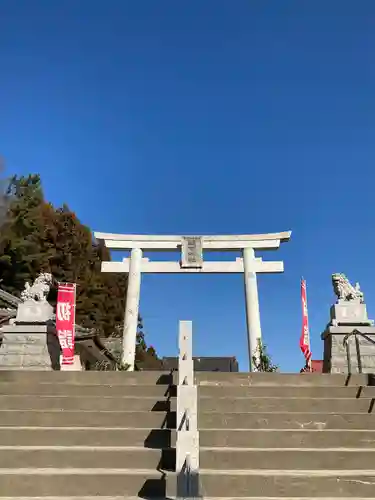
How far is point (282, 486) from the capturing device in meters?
4.46

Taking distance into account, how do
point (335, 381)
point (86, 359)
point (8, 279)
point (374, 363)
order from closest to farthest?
point (335, 381) < point (374, 363) < point (86, 359) < point (8, 279)

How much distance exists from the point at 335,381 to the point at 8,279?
22.9 m

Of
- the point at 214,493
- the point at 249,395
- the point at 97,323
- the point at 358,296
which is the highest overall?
the point at 97,323

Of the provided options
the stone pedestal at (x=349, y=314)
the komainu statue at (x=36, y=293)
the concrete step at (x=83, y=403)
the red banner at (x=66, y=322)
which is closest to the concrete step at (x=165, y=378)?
the concrete step at (x=83, y=403)

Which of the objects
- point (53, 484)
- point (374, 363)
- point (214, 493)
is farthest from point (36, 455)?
point (374, 363)

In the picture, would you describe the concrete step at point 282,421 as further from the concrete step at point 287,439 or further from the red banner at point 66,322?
the red banner at point 66,322

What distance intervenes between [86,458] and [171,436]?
925mm

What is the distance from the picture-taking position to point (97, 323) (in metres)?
30.3

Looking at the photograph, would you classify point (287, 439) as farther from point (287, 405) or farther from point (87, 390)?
point (87, 390)

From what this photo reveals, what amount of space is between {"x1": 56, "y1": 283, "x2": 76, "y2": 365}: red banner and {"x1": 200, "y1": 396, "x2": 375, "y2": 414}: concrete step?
21.6ft

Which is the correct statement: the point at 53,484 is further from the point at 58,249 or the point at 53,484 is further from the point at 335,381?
the point at 58,249

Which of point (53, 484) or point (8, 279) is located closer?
point (53, 484)

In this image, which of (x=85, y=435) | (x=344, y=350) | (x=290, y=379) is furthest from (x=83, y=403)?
(x=344, y=350)

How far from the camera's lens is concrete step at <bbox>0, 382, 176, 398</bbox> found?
6.32 metres
